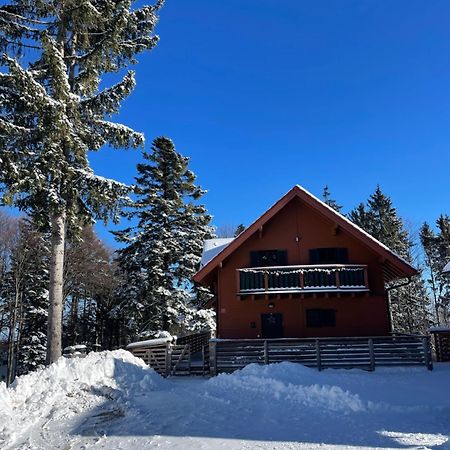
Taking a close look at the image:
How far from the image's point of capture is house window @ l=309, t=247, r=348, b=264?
746 inches

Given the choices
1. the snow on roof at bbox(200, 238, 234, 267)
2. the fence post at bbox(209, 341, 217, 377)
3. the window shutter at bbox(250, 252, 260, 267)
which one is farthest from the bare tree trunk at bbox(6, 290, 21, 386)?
the fence post at bbox(209, 341, 217, 377)

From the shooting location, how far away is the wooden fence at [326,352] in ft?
44.9

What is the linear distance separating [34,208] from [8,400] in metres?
6.87

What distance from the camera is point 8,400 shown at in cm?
833

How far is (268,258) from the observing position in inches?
760

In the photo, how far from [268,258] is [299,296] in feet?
7.65

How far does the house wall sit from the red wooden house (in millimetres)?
43

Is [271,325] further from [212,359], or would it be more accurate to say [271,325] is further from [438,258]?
[438,258]

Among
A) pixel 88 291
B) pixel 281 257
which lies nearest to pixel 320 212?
pixel 281 257

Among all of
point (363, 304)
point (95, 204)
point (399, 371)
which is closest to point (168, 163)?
point (95, 204)

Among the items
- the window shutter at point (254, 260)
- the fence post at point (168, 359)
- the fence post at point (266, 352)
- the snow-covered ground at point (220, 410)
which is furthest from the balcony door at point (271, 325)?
the snow-covered ground at point (220, 410)

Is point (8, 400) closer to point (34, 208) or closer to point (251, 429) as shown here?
point (251, 429)

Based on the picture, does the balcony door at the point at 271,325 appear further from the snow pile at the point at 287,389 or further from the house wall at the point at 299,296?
the snow pile at the point at 287,389

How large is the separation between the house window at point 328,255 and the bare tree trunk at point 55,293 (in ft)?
35.8
